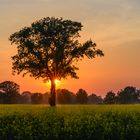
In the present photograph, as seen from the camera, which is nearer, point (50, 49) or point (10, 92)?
point (50, 49)

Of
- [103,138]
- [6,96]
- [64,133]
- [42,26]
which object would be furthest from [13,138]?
[6,96]

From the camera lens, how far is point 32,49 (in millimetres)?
91312

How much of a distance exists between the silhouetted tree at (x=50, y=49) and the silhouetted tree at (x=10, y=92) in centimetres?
9075

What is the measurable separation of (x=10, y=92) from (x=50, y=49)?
100m

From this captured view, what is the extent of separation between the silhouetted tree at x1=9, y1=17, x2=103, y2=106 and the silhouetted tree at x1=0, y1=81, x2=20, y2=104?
298ft

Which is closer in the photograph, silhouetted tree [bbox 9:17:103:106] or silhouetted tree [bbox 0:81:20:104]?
silhouetted tree [bbox 9:17:103:106]

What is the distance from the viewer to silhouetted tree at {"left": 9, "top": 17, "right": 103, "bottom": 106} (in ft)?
296

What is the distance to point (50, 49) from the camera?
91.2 meters

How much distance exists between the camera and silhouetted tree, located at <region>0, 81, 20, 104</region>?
184000 mm

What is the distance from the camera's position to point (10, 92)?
189 metres

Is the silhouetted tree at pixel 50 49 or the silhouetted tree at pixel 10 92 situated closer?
the silhouetted tree at pixel 50 49

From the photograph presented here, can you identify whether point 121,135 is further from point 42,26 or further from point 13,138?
point 42,26

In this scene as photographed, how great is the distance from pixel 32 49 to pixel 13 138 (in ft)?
231

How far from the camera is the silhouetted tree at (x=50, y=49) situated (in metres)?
90.2
